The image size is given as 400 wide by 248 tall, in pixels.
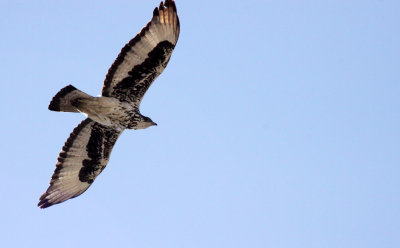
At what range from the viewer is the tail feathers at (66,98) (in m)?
10.8

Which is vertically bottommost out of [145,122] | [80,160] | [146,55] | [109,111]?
[80,160]

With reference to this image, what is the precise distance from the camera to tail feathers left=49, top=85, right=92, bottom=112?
10.8 m

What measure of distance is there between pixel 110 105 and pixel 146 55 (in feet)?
3.71

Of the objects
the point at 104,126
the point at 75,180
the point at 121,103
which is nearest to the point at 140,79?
the point at 121,103

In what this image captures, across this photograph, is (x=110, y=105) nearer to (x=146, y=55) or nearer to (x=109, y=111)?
(x=109, y=111)

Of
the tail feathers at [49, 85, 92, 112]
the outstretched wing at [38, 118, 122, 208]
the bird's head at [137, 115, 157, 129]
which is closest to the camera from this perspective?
the tail feathers at [49, 85, 92, 112]

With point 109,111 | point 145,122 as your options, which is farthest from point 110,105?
point 145,122

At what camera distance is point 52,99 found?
10805 millimetres

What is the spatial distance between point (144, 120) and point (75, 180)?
1906 mm

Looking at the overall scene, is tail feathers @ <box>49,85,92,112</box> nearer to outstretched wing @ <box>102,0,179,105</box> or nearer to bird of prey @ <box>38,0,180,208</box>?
bird of prey @ <box>38,0,180,208</box>

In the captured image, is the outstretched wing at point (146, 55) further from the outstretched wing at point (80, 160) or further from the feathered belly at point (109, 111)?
the outstretched wing at point (80, 160)

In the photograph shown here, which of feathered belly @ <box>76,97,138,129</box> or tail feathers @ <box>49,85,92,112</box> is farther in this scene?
feathered belly @ <box>76,97,138,129</box>

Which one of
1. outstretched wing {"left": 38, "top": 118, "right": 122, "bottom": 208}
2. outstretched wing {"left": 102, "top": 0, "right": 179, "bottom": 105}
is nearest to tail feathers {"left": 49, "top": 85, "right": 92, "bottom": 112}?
outstretched wing {"left": 102, "top": 0, "right": 179, "bottom": 105}

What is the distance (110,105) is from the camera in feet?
36.3
